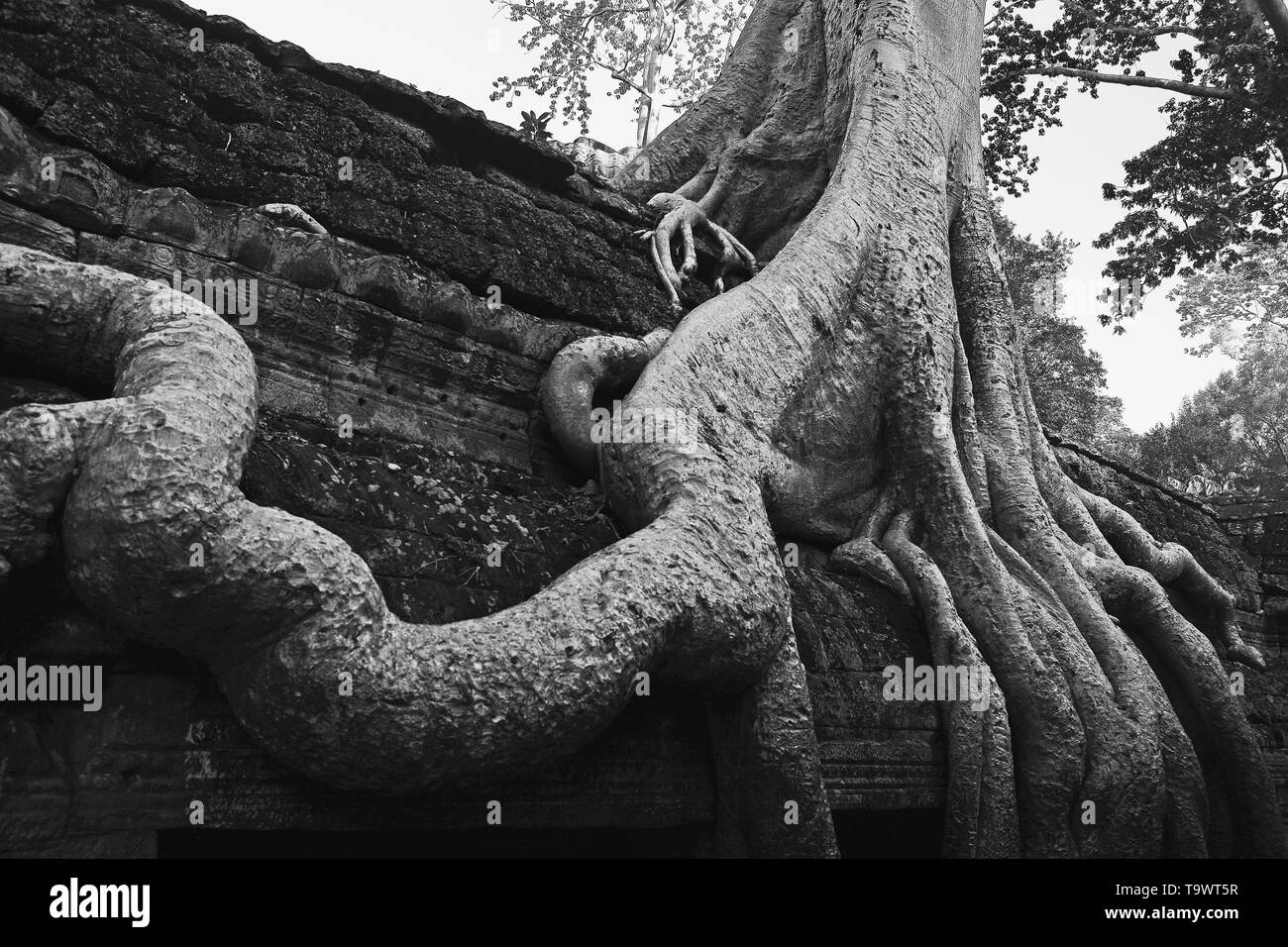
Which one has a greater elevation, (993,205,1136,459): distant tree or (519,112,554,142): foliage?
(993,205,1136,459): distant tree

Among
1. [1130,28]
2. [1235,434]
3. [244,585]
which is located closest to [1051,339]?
[1235,434]

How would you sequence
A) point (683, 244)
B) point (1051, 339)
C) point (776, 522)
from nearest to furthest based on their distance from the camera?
point (776, 522) → point (683, 244) → point (1051, 339)

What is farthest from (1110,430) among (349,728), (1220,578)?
(349,728)

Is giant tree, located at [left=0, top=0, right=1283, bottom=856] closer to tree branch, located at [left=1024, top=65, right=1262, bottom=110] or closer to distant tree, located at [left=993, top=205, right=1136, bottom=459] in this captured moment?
tree branch, located at [left=1024, top=65, right=1262, bottom=110]

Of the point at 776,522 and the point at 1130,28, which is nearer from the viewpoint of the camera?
the point at 776,522

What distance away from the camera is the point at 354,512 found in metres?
2.07

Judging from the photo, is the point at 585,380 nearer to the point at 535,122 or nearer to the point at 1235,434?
the point at 535,122

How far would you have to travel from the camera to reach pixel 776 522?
3164mm

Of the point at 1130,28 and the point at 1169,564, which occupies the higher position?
the point at 1130,28

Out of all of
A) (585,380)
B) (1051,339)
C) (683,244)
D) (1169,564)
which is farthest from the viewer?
(1051,339)

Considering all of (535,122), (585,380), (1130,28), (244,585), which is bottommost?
(244,585)

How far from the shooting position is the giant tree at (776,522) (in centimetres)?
165

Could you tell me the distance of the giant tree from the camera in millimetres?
1650

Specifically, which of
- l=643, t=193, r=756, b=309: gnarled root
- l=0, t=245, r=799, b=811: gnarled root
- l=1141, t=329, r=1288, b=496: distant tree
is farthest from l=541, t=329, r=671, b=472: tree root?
l=1141, t=329, r=1288, b=496: distant tree
